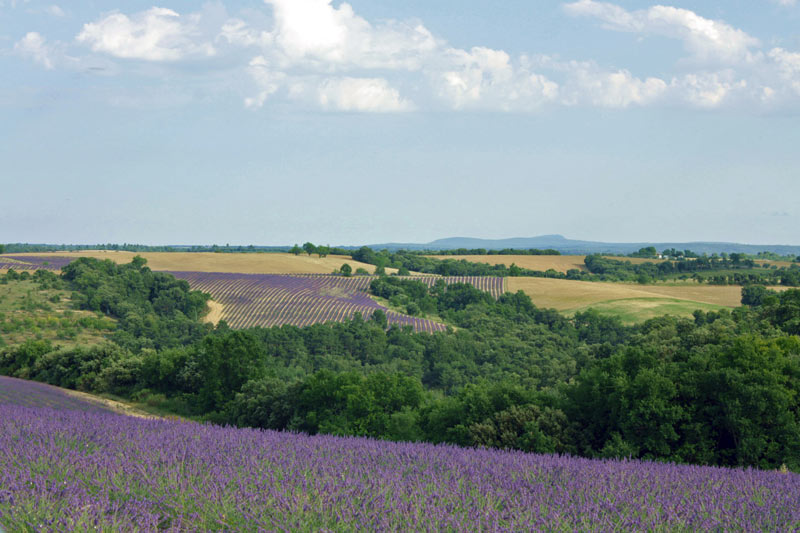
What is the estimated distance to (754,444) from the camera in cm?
1541

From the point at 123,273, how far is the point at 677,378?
3732 inches

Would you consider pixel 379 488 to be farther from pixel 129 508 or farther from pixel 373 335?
pixel 373 335

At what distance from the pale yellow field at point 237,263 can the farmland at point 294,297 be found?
21.0 ft

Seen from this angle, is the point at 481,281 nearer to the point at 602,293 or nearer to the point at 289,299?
the point at 602,293

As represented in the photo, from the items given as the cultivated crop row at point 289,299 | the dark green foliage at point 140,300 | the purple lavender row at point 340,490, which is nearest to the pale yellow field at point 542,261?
the cultivated crop row at point 289,299

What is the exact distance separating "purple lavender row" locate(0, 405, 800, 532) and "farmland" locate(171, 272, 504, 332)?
7194cm

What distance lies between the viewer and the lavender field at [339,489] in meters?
5.35

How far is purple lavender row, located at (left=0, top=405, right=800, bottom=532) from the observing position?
17.5 feet

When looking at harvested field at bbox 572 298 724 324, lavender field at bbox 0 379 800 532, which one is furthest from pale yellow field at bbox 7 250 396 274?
lavender field at bbox 0 379 800 532

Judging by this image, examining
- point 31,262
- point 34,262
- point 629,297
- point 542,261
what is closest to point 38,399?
point 629,297

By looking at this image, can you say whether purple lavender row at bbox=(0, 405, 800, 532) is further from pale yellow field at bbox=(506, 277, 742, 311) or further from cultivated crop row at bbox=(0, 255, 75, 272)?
cultivated crop row at bbox=(0, 255, 75, 272)

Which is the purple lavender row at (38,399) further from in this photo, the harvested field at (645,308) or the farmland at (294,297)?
the harvested field at (645,308)

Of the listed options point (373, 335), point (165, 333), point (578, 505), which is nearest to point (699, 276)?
point (373, 335)

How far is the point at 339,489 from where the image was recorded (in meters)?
6.20
